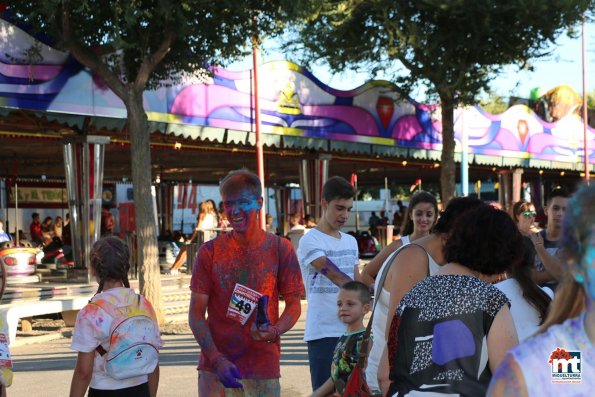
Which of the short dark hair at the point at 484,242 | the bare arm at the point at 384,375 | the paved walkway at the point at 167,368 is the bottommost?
the paved walkway at the point at 167,368

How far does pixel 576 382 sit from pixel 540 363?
0.08 metres

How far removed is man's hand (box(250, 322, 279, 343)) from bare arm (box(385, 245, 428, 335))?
74 centimetres

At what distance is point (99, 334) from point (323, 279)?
6.99 ft

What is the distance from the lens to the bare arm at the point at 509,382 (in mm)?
1939

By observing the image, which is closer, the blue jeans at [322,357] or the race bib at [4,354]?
the race bib at [4,354]

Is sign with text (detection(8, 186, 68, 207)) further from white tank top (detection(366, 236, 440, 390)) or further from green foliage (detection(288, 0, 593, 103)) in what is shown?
white tank top (detection(366, 236, 440, 390))

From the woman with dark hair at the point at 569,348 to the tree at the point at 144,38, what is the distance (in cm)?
1145

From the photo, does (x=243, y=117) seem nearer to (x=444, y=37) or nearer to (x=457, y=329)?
(x=444, y=37)

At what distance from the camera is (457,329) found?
304cm

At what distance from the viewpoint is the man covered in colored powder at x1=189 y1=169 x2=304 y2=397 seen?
454 centimetres

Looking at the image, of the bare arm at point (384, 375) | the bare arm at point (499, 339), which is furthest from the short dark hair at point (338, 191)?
the bare arm at point (499, 339)

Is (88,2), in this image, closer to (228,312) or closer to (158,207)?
(228,312)

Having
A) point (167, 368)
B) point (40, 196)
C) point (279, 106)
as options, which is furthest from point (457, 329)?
point (40, 196)

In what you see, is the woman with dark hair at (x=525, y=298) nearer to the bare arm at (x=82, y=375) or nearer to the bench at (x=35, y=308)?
the bare arm at (x=82, y=375)
